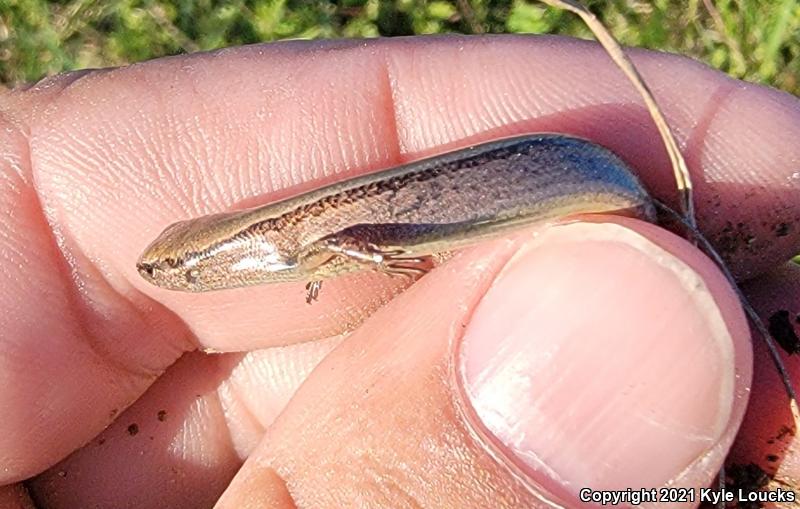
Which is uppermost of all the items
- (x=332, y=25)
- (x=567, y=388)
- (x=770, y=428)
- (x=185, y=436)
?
(x=332, y=25)

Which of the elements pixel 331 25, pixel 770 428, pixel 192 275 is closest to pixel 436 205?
pixel 192 275

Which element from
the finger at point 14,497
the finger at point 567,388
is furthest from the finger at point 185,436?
the finger at point 567,388

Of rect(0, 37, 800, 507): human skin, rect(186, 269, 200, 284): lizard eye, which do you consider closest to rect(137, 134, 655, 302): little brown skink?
rect(0, 37, 800, 507): human skin

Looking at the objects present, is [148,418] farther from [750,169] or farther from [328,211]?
[750,169]

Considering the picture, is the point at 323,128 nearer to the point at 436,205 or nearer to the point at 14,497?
the point at 436,205

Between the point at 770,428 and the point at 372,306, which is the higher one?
the point at 372,306

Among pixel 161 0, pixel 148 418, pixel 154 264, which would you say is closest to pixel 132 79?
pixel 154 264

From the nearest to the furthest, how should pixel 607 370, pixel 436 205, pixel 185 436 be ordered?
pixel 607 370, pixel 436 205, pixel 185 436
